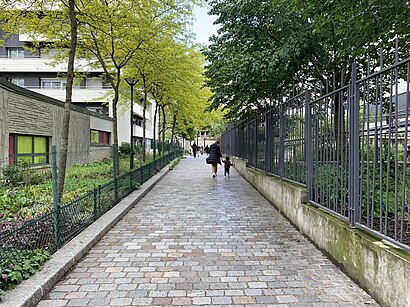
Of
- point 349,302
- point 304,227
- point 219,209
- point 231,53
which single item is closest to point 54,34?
point 231,53

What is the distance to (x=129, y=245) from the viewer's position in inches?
210

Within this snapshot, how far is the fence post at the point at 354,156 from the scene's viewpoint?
412cm

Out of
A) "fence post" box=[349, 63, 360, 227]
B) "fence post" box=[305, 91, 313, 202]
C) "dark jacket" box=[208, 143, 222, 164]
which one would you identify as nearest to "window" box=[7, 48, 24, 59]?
"dark jacket" box=[208, 143, 222, 164]

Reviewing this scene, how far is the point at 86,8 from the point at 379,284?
29.4ft

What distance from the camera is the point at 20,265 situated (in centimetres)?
368

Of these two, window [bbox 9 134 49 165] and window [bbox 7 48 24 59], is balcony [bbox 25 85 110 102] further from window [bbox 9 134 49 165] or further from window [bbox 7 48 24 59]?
window [bbox 9 134 49 165]

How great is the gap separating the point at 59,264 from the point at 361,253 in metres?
3.52

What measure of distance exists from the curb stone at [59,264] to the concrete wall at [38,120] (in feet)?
8.62

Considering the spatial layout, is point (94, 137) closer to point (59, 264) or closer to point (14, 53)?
point (14, 53)

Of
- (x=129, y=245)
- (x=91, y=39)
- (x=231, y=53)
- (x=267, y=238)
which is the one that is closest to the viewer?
(x=129, y=245)

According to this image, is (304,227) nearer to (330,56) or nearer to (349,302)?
(349,302)

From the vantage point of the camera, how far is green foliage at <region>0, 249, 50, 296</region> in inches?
132

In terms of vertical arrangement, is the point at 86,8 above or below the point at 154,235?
above

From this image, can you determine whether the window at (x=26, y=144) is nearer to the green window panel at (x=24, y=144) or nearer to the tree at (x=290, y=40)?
the green window panel at (x=24, y=144)
